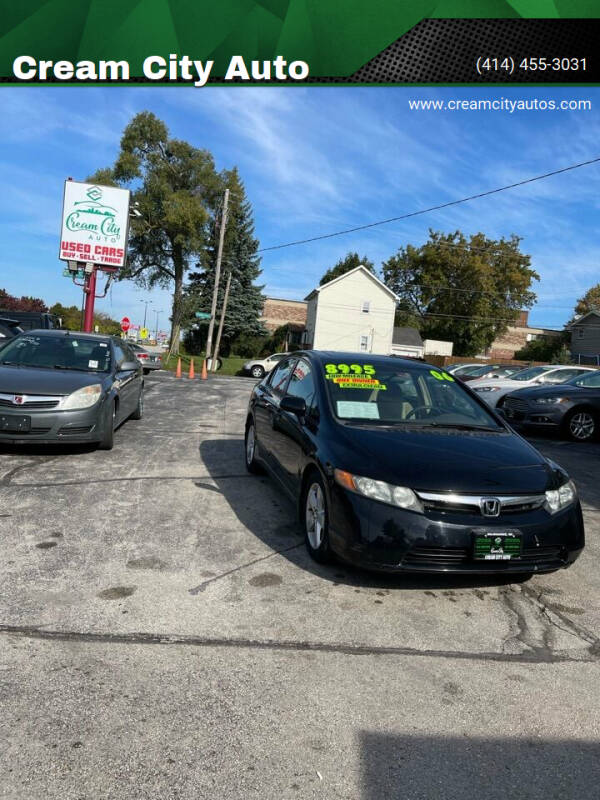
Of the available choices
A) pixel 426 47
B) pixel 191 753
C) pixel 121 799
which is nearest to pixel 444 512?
pixel 191 753

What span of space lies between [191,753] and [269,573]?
170 cm

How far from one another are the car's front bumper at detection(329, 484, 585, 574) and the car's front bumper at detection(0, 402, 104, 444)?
4091 mm

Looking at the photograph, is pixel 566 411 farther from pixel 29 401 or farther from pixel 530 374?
pixel 29 401

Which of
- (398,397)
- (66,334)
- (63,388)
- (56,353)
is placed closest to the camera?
(398,397)

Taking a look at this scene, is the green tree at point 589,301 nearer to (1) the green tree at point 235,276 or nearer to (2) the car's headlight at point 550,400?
(1) the green tree at point 235,276

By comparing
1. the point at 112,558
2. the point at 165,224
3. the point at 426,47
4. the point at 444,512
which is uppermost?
the point at 165,224

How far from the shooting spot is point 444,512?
3.32 metres

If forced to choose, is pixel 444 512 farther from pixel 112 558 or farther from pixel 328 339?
pixel 328 339

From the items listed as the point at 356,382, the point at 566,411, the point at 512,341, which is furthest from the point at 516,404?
the point at 512,341

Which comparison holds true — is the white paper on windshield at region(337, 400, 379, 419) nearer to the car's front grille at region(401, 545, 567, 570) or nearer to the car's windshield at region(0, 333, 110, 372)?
the car's front grille at region(401, 545, 567, 570)

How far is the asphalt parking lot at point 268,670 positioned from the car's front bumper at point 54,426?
1.71m

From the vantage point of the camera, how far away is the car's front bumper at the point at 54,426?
624 centimetres

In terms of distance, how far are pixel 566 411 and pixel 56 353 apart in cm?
871

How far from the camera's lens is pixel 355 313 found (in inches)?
1988
